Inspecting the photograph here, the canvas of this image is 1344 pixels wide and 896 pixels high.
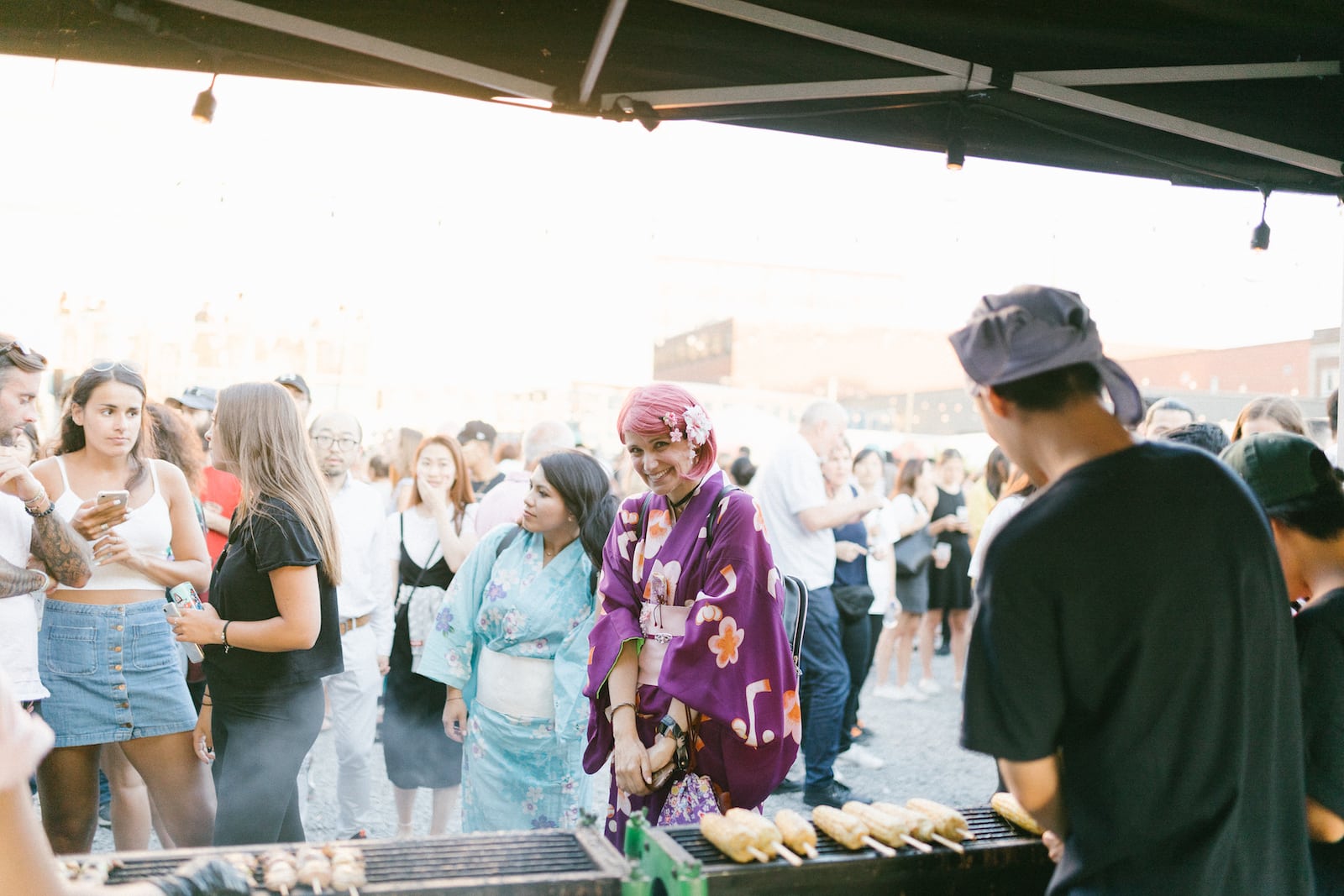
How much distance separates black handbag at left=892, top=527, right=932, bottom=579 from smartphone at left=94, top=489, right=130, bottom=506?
5.40m

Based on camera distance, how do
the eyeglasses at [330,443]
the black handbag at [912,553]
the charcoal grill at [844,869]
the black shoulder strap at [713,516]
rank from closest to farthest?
1. the charcoal grill at [844,869]
2. the black shoulder strap at [713,516]
3. the eyeglasses at [330,443]
4. the black handbag at [912,553]

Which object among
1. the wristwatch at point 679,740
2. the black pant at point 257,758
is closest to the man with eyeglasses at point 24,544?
the black pant at point 257,758

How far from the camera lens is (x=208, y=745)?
9.58 feet

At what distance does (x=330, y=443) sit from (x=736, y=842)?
3.18 m

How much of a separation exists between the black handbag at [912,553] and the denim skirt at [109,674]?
523 cm

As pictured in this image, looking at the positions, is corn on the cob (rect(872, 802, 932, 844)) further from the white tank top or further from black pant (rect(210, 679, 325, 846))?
the white tank top

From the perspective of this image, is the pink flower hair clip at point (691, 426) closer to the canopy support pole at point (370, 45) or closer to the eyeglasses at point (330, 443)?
the canopy support pole at point (370, 45)

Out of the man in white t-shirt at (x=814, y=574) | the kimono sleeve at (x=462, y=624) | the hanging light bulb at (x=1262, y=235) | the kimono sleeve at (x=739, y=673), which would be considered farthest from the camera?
the man in white t-shirt at (x=814, y=574)

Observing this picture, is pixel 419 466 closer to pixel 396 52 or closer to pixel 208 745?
pixel 208 745

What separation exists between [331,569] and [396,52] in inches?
63.7

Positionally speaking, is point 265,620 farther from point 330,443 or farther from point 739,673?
point 330,443

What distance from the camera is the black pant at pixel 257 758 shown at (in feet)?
8.61

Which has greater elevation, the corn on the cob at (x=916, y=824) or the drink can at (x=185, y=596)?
the drink can at (x=185, y=596)

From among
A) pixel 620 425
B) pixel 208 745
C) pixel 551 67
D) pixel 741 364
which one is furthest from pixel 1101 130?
pixel 741 364
